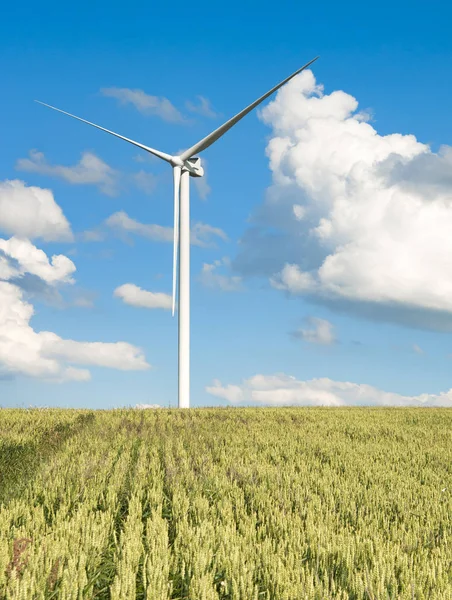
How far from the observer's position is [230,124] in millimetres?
34438

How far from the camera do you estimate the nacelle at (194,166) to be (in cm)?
3753

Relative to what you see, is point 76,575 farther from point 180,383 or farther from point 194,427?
point 180,383

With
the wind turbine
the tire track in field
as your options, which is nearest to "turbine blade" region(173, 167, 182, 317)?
the wind turbine

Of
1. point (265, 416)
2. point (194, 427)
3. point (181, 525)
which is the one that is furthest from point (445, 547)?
point (265, 416)

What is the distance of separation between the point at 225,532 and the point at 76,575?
2.25 metres

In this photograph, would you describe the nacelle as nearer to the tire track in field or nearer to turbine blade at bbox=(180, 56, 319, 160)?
turbine blade at bbox=(180, 56, 319, 160)

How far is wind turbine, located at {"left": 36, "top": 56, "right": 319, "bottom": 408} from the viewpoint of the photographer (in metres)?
32.4

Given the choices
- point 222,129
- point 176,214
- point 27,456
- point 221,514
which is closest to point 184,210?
point 176,214

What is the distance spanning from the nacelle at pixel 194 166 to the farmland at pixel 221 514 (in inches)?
858

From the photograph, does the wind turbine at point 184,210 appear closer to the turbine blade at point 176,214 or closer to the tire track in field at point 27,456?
the turbine blade at point 176,214

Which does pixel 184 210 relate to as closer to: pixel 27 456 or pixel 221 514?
pixel 27 456

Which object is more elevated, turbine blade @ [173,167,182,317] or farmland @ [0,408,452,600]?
turbine blade @ [173,167,182,317]

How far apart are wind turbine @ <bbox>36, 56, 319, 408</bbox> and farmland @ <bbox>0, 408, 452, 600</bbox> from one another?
1248 cm

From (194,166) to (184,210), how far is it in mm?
3794
